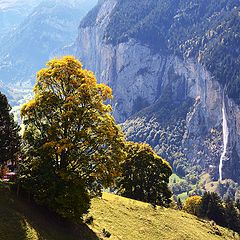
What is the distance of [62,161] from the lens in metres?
46.5

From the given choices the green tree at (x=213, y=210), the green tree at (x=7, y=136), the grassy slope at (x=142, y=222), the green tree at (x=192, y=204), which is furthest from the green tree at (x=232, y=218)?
the green tree at (x=7, y=136)

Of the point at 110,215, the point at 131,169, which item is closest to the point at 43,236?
the point at 110,215

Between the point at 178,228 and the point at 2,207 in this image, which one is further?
the point at 178,228

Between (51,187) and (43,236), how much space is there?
533cm

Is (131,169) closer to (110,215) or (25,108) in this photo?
(110,215)

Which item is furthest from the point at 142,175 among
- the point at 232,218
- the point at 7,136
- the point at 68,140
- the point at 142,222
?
the point at 68,140

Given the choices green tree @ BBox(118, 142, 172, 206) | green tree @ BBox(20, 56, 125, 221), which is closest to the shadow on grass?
green tree @ BBox(20, 56, 125, 221)

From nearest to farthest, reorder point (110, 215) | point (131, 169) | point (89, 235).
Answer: point (89, 235) → point (110, 215) → point (131, 169)

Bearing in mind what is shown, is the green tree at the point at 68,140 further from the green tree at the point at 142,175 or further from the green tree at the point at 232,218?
the green tree at the point at 232,218

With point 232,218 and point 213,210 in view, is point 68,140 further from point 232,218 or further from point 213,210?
point 232,218

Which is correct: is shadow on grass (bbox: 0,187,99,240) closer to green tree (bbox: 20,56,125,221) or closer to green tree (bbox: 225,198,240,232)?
green tree (bbox: 20,56,125,221)

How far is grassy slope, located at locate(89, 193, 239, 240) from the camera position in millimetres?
56647

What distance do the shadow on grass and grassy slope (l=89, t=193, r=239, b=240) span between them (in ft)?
17.5

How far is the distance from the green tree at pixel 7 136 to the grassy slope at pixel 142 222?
1330 cm
